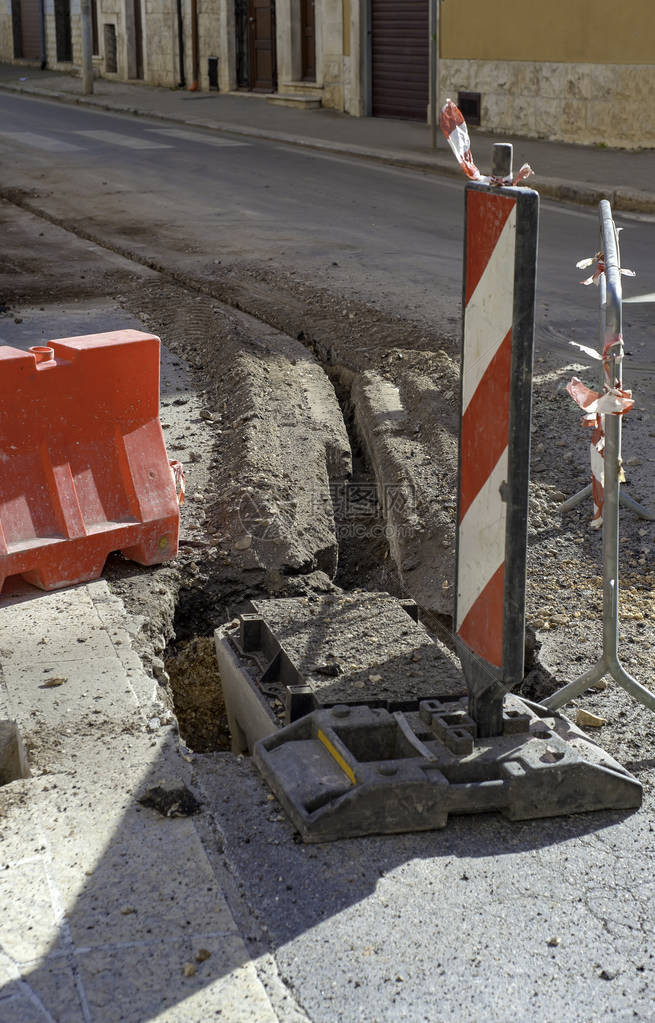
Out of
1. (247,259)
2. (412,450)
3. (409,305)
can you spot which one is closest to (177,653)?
(412,450)

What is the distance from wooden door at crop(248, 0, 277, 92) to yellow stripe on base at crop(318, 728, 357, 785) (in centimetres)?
2702

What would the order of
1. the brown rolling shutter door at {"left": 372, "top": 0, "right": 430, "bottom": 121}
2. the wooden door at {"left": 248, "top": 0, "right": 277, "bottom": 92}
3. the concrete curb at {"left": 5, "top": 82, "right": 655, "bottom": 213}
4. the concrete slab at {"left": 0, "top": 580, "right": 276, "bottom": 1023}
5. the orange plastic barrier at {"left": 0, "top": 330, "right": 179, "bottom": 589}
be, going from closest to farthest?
the concrete slab at {"left": 0, "top": 580, "right": 276, "bottom": 1023} < the orange plastic barrier at {"left": 0, "top": 330, "right": 179, "bottom": 589} < the concrete curb at {"left": 5, "top": 82, "right": 655, "bottom": 213} < the brown rolling shutter door at {"left": 372, "top": 0, "right": 430, "bottom": 121} < the wooden door at {"left": 248, "top": 0, "right": 277, "bottom": 92}

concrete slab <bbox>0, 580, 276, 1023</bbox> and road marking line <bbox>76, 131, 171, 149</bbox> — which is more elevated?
road marking line <bbox>76, 131, 171, 149</bbox>

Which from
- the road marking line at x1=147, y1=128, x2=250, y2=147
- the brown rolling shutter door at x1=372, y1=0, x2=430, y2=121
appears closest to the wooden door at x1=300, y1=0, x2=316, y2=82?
the brown rolling shutter door at x1=372, y1=0, x2=430, y2=121

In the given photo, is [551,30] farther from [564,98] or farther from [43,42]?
[43,42]

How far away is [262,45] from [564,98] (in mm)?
12025

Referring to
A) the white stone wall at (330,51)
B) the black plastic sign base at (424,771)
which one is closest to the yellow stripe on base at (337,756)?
the black plastic sign base at (424,771)

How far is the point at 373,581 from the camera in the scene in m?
5.30

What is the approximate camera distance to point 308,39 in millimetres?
26266

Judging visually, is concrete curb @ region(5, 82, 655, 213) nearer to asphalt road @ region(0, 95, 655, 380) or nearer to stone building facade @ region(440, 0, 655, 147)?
asphalt road @ region(0, 95, 655, 380)

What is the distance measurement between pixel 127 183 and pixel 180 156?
126 inches

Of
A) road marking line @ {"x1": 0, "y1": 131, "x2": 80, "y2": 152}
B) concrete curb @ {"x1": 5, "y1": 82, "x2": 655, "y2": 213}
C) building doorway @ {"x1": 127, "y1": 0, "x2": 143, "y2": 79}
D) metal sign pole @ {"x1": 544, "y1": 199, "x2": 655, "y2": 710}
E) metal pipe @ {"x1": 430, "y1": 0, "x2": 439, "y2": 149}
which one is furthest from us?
building doorway @ {"x1": 127, "y1": 0, "x2": 143, "y2": 79}

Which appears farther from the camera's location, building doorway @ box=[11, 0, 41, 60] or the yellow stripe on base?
building doorway @ box=[11, 0, 41, 60]

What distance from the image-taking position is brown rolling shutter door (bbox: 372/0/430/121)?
2245 centimetres
